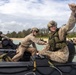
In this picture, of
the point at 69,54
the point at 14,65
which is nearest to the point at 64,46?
the point at 69,54

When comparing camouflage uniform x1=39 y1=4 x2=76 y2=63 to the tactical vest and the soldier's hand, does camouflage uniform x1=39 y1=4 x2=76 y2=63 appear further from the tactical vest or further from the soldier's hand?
the soldier's hand

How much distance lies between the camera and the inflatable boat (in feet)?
20.6

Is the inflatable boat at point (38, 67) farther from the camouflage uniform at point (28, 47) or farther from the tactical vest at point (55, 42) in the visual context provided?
the camouflage uniform at point (28, 47)

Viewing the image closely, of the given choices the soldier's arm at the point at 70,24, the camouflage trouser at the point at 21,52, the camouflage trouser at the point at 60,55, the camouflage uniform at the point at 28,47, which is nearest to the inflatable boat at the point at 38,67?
the camouflage trouser at the point at 60,55

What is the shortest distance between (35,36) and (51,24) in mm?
1335

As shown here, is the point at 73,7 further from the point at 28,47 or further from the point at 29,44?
the point at 29,44

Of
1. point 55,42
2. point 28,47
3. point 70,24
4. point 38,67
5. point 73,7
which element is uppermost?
point 73,7

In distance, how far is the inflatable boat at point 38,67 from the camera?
6270 millimetres

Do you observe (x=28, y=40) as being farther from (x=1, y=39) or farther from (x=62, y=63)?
(x=1, y=39)

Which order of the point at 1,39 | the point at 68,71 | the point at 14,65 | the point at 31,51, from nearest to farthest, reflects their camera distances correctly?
the point at 14,65 → the point at 68,71 → the point at 31,51 → the point at 1,39

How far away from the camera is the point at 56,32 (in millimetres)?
6723

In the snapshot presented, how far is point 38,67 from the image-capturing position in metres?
6.47

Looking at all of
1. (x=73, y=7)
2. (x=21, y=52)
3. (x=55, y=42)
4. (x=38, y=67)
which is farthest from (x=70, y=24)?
(x=21, y=52)

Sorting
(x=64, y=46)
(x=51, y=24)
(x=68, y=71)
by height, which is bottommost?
(x=68, y=71)
